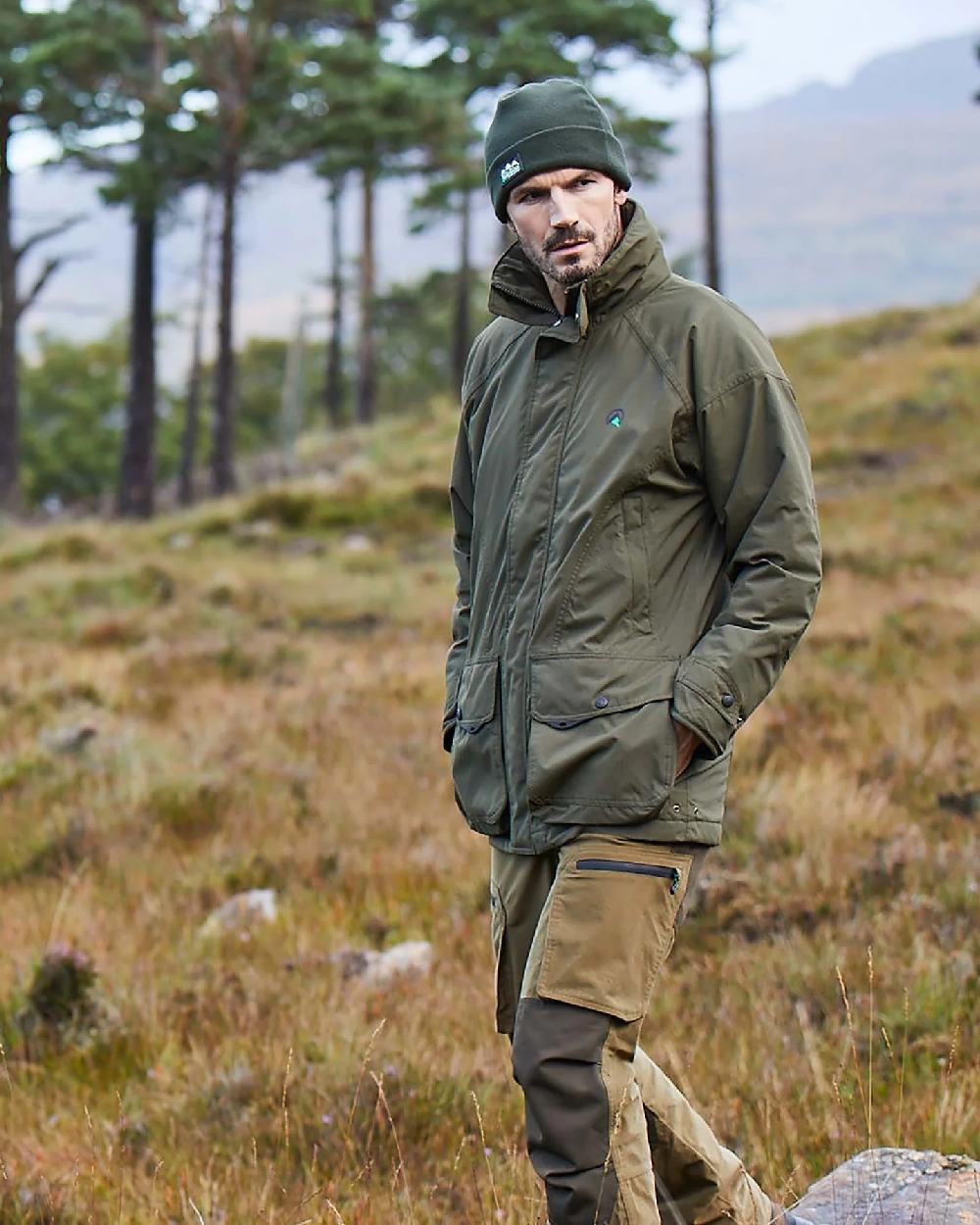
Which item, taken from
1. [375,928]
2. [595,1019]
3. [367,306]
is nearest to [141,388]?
[367,306]

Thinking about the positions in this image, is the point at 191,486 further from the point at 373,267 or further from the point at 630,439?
the point at 630,439

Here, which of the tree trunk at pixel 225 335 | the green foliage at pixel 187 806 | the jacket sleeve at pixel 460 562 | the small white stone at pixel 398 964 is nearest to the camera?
the jacket sleeve at pixel 460 562

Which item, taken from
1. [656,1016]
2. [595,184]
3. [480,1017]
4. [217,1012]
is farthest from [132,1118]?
[595,184]

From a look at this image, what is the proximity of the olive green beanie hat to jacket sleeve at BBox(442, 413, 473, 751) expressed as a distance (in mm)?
601

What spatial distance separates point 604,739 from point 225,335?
2352cm

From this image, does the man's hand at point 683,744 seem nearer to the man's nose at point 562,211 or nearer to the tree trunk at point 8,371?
the man's nose at point 562,211

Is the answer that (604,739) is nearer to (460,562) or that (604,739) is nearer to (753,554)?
(753,554)

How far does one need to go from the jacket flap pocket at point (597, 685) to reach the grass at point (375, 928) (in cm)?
91

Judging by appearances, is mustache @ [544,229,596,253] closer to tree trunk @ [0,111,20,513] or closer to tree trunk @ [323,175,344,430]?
tree trunk @ [0,111,20,513]

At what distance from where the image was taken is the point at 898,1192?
2961mm

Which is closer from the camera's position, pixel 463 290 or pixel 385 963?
pixel 385 963

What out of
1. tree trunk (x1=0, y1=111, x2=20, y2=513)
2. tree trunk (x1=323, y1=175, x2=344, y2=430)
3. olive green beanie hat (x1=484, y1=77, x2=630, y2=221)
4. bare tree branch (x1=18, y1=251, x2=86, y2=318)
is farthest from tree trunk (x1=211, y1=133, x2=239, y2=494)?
olive green beanie hat (x1=484, y1=77, x2=630, y2=221)

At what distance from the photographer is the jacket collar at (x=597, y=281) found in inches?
108

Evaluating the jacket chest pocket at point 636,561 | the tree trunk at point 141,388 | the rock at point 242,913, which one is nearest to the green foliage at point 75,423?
the tree trunk at point 141,388
